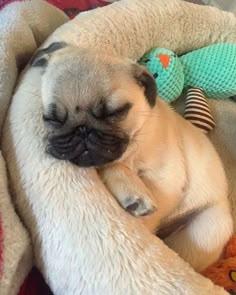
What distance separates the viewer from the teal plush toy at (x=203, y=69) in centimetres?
142

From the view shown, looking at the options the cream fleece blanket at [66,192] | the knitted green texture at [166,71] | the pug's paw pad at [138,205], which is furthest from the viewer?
the knitted green texture at [166,71]

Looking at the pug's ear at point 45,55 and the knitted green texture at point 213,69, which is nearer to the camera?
the pug's ear at point 45,55

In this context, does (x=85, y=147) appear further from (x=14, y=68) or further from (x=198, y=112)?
(x=198, y=112)

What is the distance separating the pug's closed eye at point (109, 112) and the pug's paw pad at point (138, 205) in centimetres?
16

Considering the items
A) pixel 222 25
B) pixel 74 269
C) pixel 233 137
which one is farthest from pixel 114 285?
pixel 222 25

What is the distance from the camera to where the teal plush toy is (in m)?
1.42

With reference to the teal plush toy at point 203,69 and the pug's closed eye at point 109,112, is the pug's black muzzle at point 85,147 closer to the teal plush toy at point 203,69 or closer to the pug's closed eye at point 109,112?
the pug's closed eye at point 109,112

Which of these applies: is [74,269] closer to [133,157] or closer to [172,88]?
[133,157]

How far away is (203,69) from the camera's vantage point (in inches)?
59.3

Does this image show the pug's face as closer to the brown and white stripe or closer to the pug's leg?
the pug's leg

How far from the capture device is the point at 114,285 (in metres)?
0.88

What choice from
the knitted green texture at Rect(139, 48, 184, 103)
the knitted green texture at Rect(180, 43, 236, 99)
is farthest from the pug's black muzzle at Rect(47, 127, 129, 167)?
the knitted green texture at Rect(180, 43, 236, 99)

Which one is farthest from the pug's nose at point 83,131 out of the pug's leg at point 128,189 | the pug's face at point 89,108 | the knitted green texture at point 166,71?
the knitted green texture at point 166,71

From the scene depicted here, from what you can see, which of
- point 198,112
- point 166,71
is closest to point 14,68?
point 166,71
